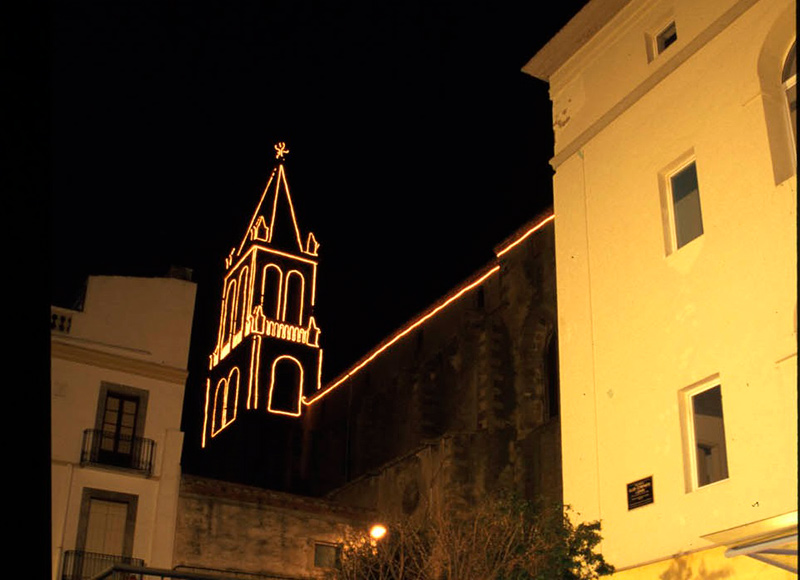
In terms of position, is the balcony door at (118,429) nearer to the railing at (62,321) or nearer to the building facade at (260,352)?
the railing at (62,321)

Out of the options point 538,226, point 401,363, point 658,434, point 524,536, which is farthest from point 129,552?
point 401,363

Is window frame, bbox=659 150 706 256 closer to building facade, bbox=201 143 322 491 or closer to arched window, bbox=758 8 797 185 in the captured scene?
arched window, bbox=758 8 797 185

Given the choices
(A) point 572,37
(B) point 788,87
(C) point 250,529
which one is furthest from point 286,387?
(B) point 788,87

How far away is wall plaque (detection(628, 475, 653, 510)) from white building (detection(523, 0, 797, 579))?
0.02 meters

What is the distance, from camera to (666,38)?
15.5 m

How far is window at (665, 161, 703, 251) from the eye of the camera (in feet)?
45.3

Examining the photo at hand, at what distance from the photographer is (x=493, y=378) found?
35500 mm

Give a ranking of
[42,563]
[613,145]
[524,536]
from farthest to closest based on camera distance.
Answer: [613,145], [524,536], [42,563]

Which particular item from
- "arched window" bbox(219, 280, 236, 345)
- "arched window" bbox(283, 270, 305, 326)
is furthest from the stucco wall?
"arched window" bbox(219, 280, 236, 345)

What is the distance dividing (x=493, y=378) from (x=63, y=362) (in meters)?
16.1

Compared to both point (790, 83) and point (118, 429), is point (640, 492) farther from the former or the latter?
point (118, 429)

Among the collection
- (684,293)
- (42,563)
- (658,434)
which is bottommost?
(42,563)

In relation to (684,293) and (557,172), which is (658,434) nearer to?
(684,293)

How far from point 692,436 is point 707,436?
0.78 feet
